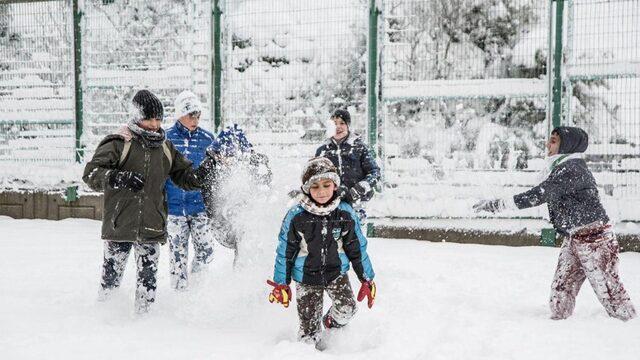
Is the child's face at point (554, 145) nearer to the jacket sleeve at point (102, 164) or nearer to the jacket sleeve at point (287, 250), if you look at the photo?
the jacket sleeve at point (287, 250)

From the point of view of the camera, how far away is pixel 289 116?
8906 mm

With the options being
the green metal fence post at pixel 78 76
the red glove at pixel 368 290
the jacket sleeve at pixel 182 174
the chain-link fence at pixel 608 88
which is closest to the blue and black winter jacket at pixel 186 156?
the jacket sleeve at pixel 182 174

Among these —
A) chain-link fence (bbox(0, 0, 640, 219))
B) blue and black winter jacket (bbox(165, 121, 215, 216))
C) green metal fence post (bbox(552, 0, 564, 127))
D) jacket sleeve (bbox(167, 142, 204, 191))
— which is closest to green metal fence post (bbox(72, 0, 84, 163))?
chain-link fence (bbox(0, 0, 640, 219))

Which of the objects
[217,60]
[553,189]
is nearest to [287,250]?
[553,189]

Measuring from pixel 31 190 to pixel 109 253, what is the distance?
6.69m

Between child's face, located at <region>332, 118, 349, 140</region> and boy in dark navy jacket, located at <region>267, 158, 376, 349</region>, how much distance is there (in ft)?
6.93

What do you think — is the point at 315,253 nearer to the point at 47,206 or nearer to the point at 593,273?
the point at 593,273

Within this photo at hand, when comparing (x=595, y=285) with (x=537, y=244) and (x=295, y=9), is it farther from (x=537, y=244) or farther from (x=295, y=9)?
(x=295, y=9)

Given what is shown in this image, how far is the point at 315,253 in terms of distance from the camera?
3885 mm

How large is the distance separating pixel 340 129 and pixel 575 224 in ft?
8.00

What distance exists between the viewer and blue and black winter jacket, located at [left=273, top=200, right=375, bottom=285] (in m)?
3.88

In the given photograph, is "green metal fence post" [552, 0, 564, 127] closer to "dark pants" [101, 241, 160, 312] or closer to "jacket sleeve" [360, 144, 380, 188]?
"jacket sleeve" [360, 144, 380, 188]

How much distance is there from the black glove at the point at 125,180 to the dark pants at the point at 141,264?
20.7 inches

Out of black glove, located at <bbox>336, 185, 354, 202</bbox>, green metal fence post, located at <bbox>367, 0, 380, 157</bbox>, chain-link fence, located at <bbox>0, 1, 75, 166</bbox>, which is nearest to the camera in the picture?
black glove, located at <bbox>336, 185, 354, 202</bbox>
